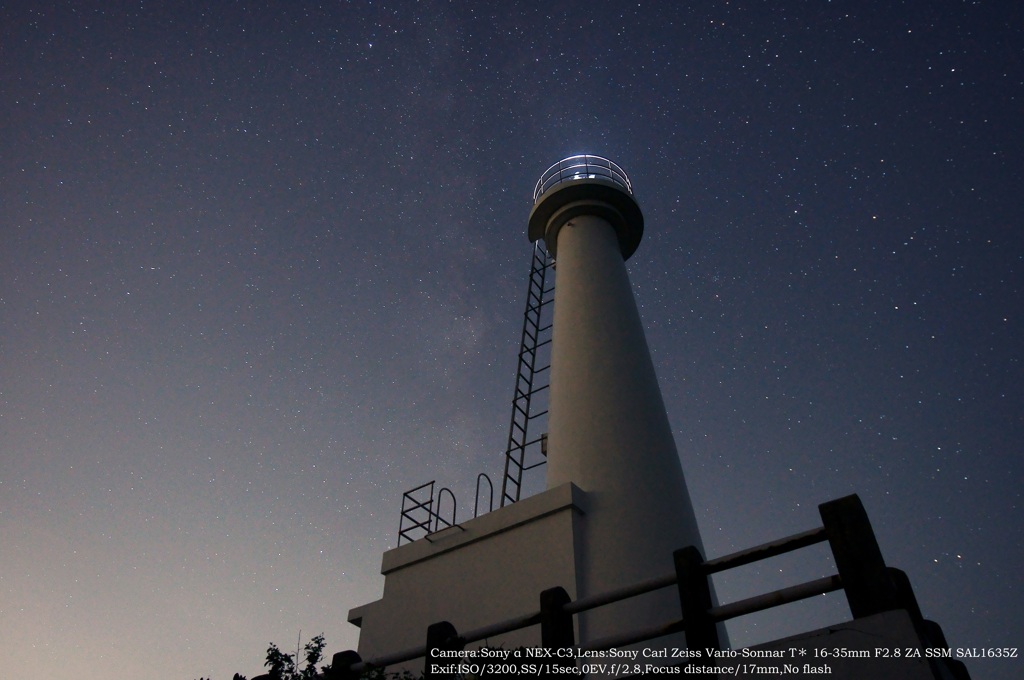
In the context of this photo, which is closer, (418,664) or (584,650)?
(584,650)

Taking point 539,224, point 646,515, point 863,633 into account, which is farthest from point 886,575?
point 539,224

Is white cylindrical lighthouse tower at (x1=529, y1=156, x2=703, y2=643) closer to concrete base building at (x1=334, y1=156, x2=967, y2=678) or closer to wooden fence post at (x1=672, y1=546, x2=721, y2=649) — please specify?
concrete base building at (x1=334, y1=156, x2=967, y2=678)

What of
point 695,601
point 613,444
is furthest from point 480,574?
point 695,601

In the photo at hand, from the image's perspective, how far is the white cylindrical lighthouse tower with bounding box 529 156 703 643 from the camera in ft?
29.4

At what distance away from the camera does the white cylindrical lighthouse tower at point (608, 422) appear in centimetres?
896

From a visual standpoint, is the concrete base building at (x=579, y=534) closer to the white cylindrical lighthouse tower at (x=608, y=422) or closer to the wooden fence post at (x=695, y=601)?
the white cylindrical lighthouse tower at (x=608, y=422)

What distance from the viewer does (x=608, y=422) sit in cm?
1062

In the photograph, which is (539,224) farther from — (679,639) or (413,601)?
(679,639)

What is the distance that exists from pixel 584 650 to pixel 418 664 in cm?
597

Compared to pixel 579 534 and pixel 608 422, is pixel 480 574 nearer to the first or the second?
pixel 579 534

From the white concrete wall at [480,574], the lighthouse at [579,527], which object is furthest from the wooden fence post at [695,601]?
the white concrete wall at [480,574]

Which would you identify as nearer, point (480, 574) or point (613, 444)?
point (480, 574)

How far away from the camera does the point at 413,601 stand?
1033 centimetres

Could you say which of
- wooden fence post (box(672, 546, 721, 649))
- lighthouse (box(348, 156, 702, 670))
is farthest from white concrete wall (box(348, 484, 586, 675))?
wooden fence post (box(672, 546, 721, 649))
